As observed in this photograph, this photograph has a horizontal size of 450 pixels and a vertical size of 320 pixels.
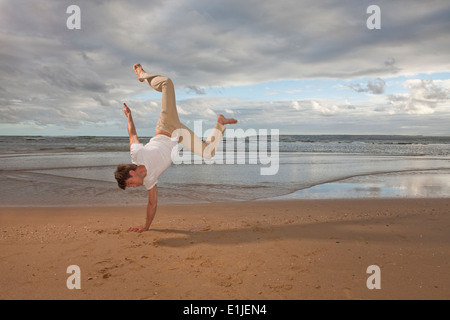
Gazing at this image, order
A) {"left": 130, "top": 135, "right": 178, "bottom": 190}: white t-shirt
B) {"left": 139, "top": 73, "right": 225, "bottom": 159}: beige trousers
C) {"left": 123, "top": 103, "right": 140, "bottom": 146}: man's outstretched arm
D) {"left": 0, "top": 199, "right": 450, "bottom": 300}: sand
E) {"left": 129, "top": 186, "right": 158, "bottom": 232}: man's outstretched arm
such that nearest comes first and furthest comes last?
1. {"left": 0, "top": 199, "right": 450, "bottom": 300}: sand
2. {"left": 130, "top": 135, "right": 178, "bottom": 190}: white t-shirt
3. {"left": 123, "top": 103, "right": 140, "bottom": 146}: man's outstretched arm
4. {"left": 129, "top": 186, "right": 158, "bottom": 232}: man's outstretched arm
5. {"left": 139, "top": 73, "right": 225, "bottom": 159}: beige trousers

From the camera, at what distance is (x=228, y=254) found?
4734mm

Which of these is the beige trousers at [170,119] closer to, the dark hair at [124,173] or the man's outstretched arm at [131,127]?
the man's outstretched arm at [131,127]

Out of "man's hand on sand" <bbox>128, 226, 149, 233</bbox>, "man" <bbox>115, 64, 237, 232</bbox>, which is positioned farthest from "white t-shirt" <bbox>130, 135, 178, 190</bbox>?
"man's hand on sand" <bbox>128, 226, 149, 233</bbox>

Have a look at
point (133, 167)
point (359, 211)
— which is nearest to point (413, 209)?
point (359, 211)

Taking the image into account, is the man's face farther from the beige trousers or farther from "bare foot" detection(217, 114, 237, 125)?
"bare foot" detection(217, 114, 237, 125)

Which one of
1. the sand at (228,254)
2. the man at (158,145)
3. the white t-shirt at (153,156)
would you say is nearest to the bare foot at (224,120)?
the man at (158,145)

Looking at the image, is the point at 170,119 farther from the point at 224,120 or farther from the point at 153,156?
the point at 224,120

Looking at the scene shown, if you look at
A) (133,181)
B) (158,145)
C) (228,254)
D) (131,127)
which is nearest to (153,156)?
(158,145)

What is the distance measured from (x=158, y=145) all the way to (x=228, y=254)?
7.56ft

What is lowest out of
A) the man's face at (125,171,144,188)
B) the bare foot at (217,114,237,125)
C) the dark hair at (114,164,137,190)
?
the man's face at (125,171,144,188)

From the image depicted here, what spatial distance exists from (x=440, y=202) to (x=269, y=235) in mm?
6304

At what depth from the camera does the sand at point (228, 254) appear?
3.69 meters

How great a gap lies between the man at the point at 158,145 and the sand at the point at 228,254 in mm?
1078

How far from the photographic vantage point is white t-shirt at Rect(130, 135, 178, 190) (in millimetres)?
5066
